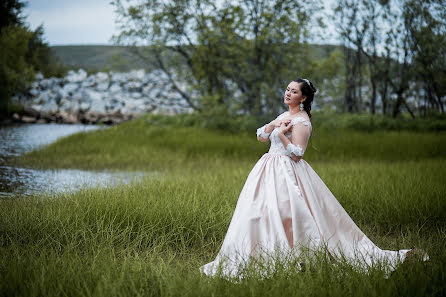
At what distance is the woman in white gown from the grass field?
26cm

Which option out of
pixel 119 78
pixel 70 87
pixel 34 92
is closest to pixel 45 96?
pixel 34 92

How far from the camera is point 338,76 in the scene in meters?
16.2

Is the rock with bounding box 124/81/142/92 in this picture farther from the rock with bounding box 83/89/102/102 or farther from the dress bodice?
the dress bodice

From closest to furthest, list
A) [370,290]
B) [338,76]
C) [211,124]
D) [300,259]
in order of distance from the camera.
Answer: [370,290], [300,259], [211,124], [338,76]

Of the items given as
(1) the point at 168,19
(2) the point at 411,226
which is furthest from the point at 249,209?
(1) the point at 168,19

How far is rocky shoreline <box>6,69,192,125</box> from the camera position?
22.1 metres

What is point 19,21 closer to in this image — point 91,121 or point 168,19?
point 91,121

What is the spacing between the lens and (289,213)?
3.24 m

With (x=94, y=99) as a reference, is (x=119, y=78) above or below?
above

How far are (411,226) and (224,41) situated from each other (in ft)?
30.6

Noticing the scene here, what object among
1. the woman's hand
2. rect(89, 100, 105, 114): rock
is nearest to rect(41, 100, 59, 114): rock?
rect(89, 100, 105, 114): rock

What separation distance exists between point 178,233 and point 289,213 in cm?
128

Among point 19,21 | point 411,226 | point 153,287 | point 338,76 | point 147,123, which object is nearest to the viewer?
point 153,287

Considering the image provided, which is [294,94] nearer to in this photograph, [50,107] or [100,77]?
[50,107]
